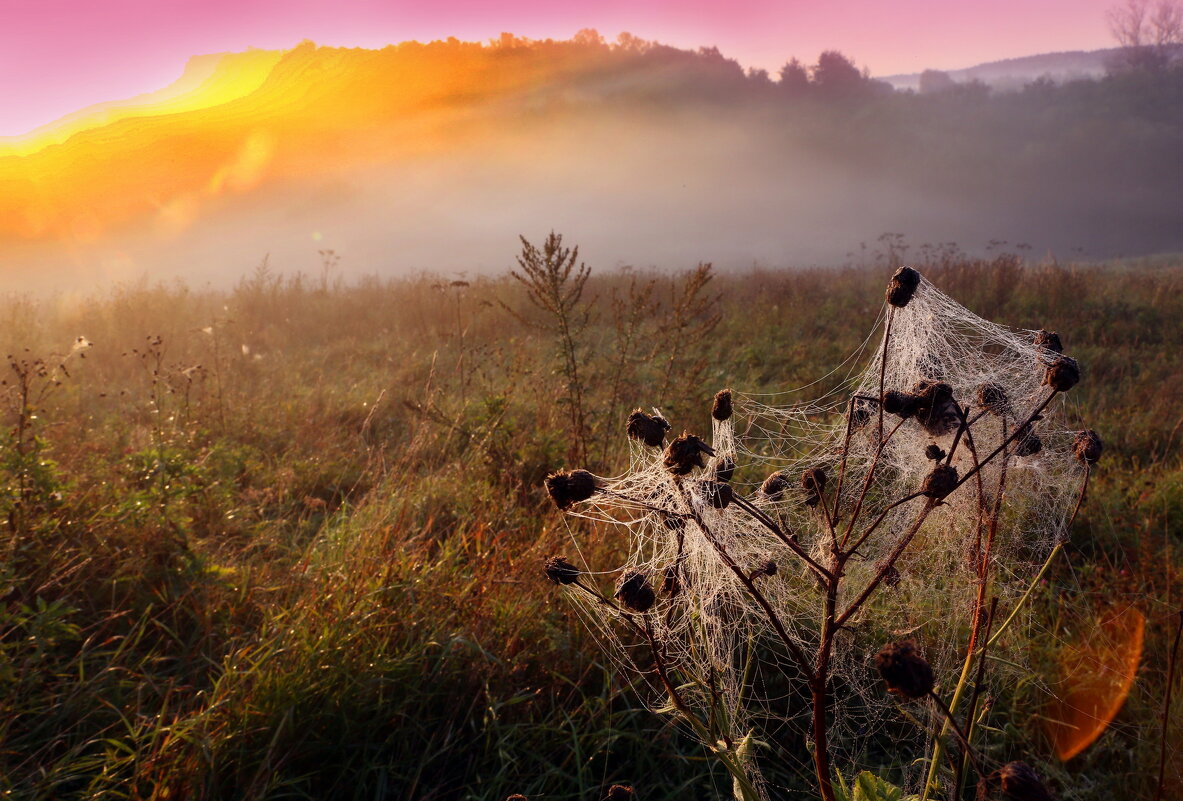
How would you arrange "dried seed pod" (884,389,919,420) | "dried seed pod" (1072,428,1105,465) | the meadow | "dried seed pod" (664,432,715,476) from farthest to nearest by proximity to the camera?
1. the meadow
2. "dried seed pod" (1072,428,1105,465)
3. "dried seed pod" (884,389,919,420)
4. "dried seed pod" (664,432,715,476)

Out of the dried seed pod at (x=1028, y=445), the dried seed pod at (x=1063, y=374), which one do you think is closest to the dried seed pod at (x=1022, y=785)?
the dried seed pod at (x=1063, y=374)

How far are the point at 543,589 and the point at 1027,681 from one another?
172cm

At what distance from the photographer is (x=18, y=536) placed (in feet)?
7.55

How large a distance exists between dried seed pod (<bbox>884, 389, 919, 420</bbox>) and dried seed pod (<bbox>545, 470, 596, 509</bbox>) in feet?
1.53

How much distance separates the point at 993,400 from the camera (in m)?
1.04

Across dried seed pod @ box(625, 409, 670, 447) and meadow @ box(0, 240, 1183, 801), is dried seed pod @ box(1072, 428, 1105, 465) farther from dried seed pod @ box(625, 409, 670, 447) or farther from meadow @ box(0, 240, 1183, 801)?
dried seed pod @ box(625, 409, 670, 447)

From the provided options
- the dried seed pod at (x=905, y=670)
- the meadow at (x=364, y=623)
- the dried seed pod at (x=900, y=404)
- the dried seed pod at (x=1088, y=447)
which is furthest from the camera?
the meadow at (x=364, y=623)

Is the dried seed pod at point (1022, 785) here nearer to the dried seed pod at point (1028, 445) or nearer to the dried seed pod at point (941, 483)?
the dried seed pod at point (941, 483)

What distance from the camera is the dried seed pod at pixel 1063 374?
2.98 ft

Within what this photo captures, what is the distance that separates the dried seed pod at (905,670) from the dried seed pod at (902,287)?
497mm

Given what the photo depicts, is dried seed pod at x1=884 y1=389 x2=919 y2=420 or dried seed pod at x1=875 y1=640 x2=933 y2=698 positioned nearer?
dried seed pod at x1=875 y1=640 x2=933 y2=698

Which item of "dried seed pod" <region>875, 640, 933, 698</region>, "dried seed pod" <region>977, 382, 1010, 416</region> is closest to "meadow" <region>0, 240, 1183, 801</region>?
"dried seed pod" <region>977, 382, 1010, 416</region>

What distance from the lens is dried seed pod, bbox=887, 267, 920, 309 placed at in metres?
0.93

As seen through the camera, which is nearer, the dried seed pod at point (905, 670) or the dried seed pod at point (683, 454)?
the dried seed pod at point (905, 670)
